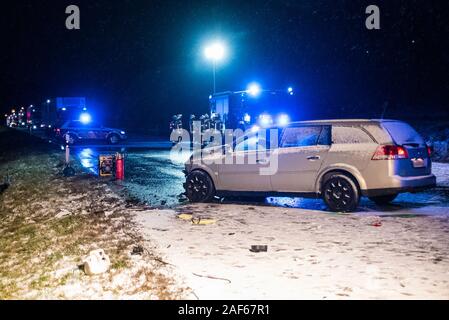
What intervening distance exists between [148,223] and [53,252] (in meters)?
1.85

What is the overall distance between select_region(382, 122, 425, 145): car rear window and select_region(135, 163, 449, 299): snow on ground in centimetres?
125

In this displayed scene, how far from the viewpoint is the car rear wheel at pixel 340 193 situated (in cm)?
894

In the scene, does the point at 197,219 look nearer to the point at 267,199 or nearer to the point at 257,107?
the point at 267,199

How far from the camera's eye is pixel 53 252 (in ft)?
22.7

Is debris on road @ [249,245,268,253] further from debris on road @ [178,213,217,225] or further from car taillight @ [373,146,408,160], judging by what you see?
car taillight @ [373,146,408,160]

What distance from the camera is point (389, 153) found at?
8.62 m

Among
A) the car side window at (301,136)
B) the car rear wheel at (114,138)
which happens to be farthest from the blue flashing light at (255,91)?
the car side window at (301,136)

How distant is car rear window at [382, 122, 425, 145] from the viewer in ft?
29.0

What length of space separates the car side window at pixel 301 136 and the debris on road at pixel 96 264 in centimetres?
483

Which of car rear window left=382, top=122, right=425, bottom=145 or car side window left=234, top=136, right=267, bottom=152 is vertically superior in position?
car rear window left=382, top=122, right=425, bottom=145

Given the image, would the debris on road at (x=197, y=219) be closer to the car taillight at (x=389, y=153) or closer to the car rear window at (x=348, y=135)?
the car rear window at (x=348, y=135)

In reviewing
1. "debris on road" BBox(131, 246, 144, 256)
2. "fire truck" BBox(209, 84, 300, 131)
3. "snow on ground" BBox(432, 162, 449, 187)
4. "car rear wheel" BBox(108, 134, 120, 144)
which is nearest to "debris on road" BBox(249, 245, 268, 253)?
"debris on road" BBox(131, 246, 144, 256)

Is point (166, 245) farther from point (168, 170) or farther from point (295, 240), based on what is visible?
point (168, 170)

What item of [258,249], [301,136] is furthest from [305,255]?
[301,136]
